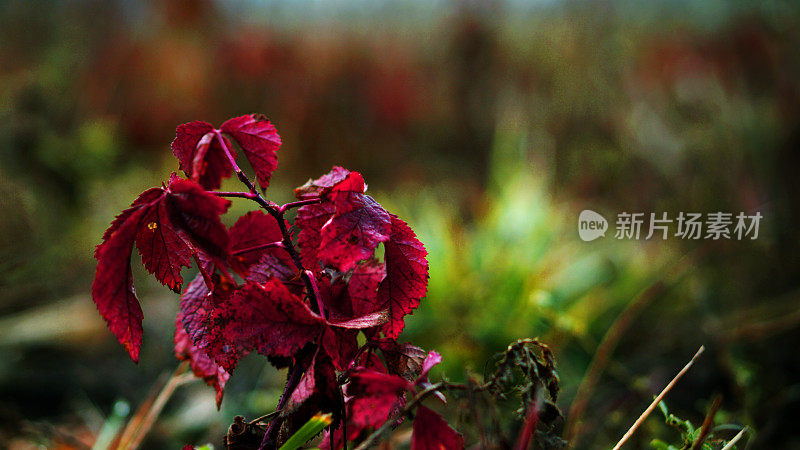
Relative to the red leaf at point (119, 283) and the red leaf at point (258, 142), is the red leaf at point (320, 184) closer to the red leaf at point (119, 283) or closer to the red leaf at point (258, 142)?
the red leaf at point (258, 142)

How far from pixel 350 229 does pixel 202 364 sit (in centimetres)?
25

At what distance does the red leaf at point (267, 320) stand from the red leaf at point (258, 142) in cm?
14

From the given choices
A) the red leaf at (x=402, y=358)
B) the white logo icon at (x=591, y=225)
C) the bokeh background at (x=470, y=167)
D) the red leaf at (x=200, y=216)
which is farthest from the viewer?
the white logo icon at (x=591, y=225)

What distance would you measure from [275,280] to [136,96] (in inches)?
165

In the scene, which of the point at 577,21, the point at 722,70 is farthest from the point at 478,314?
the point at 577,21

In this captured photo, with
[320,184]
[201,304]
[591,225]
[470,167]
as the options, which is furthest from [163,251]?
[470,167]

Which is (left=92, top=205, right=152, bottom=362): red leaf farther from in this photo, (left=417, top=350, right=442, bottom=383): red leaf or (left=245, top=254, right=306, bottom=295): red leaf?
(left=417, top=350, right=442, bottom=383): red leaf

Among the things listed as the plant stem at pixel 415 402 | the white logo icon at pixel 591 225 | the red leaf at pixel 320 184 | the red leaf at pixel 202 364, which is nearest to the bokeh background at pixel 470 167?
the white logo icon at pixel 591 225

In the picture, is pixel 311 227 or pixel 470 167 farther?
pixel 470 167

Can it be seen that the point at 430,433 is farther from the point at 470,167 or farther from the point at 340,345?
the point at 470,167

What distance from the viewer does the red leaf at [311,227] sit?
0.50m

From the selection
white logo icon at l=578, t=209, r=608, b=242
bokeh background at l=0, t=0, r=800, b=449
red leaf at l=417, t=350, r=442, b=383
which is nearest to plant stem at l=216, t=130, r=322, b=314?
red leaf at l=417, t=350, r=442, b=383

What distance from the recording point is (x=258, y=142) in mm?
551

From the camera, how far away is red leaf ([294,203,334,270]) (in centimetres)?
50
